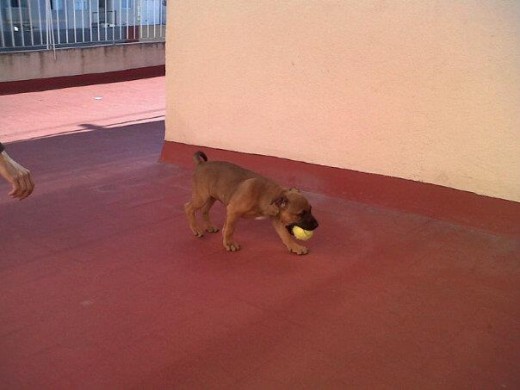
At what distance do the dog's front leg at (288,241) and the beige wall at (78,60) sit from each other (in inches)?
365

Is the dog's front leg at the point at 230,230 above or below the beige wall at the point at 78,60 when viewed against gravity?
above

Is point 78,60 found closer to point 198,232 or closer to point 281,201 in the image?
point 198,232

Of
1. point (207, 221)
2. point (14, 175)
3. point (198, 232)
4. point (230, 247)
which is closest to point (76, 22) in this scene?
point (207, 221)

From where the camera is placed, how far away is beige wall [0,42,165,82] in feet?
37.4

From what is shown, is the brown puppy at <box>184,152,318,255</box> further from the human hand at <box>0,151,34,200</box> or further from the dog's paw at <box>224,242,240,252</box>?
the human hand at <box>0,151,34,200</box>

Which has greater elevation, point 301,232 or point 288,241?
point 301,232

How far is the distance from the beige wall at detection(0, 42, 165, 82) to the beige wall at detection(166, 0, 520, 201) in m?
6.56

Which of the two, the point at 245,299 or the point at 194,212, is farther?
the point at 194,212

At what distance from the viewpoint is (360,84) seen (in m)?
5.05

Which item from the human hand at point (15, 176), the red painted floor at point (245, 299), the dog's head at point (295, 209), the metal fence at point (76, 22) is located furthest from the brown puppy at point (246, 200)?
the metal fence at point (76, 22)

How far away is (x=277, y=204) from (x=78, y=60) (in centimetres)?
1020

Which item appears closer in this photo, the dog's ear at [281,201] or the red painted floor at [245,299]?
the red painted floor at [245,299]

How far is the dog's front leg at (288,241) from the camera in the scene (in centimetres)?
419

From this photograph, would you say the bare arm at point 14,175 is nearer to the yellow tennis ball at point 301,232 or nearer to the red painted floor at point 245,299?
the red painted floor at point 245,299
